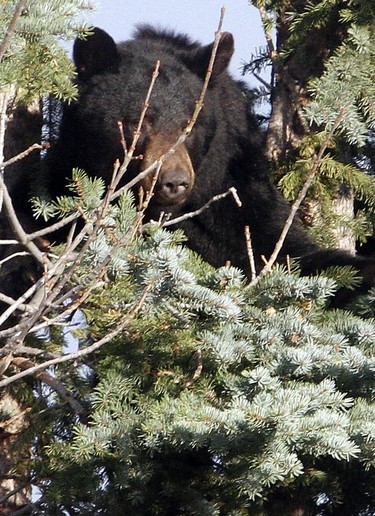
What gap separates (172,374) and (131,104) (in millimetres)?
2527

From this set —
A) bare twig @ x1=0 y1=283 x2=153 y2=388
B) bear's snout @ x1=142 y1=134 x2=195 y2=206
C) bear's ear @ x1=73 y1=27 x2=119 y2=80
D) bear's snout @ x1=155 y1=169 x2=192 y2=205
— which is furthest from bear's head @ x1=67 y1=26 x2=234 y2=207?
bare twig @ x1=0 y1=283 x2=153 y2=388

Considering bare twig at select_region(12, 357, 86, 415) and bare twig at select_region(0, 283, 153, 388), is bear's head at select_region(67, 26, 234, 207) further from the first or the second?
bare twig at select_region(0, 283, 153, 388)

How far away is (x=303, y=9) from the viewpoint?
243 inches

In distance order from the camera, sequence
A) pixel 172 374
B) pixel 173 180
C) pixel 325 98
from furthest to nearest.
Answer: pixel 173 180
pixel 325 98
pixel 172 374

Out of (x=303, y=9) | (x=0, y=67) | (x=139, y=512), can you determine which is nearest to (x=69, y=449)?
(x=139, y=512)

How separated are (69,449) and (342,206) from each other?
2752 millimetres

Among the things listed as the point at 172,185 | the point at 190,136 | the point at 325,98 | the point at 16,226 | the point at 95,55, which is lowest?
the point at 16,226

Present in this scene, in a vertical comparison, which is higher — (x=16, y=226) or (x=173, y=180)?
(x=173, y=180)

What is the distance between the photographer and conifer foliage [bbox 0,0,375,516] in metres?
3.51

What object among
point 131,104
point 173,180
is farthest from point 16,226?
point 131,104

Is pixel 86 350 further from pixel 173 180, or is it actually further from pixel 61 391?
pixel 173 180

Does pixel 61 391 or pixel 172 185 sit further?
pixel 172 185

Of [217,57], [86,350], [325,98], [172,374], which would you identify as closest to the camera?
[86,350]

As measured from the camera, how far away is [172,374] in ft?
12.8
